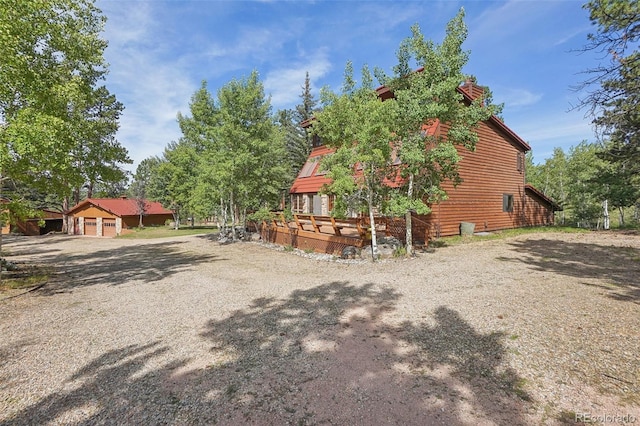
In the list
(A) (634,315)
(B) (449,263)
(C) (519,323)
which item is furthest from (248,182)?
(A) (634,315)

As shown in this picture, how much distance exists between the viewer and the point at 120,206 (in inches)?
1430

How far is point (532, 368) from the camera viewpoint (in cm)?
406

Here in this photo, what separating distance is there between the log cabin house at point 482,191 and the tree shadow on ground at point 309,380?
36.6 feet

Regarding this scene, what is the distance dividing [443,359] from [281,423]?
8.56ft

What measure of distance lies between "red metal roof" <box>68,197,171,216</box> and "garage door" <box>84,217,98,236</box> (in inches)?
66.8

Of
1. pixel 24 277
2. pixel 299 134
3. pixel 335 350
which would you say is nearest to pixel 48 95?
pixel 24 277

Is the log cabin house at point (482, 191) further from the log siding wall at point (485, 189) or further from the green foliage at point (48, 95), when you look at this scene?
the green foliage at point (48, 95)

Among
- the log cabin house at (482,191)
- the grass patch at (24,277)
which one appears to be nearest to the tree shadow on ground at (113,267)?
the grass patch at (24,277)

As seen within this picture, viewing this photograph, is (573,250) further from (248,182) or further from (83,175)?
(83,175)

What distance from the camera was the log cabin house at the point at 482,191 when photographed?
662 inches

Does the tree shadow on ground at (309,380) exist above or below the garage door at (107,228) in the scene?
below

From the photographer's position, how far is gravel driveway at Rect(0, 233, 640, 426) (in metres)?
3.43

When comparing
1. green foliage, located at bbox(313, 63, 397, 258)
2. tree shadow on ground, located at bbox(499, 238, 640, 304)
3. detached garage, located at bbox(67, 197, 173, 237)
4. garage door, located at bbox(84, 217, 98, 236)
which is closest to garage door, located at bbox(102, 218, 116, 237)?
detached garage, located at bbox(67, 197, 173, 237)

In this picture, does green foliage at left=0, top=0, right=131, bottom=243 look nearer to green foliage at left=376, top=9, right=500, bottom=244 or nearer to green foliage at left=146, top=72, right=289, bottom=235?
green foliage at left=146, top=72, right=289, bottom=235
